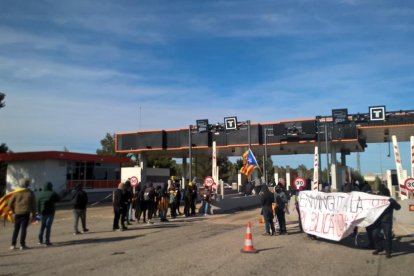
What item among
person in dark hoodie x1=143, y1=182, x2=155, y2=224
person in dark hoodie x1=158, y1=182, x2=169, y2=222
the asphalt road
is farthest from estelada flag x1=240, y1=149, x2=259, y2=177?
the asphalt road

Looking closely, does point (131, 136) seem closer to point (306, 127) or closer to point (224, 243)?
point (306, 127)

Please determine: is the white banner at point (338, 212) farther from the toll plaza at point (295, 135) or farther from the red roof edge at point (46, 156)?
the red roof edge at point (46, 156)

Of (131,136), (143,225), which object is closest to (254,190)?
(131,136)

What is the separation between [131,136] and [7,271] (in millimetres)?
36657

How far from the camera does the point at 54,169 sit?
1529 inches

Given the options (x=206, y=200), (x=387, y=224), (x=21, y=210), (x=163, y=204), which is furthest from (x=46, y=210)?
(x=206, y=200)

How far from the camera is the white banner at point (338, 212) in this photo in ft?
36.7

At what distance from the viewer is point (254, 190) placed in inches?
1592

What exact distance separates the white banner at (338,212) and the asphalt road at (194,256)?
0.46 metres

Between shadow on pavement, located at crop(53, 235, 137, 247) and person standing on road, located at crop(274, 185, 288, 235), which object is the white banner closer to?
person standing on road, located at crop(274, 185, 288, 235)

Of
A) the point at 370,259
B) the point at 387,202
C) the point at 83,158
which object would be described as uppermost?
the point at 83,158

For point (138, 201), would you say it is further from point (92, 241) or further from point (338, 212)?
point (338, 212)

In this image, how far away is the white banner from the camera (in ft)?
36.7

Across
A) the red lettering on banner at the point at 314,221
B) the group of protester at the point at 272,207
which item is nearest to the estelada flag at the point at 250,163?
the group of protester at the point at 272,207
